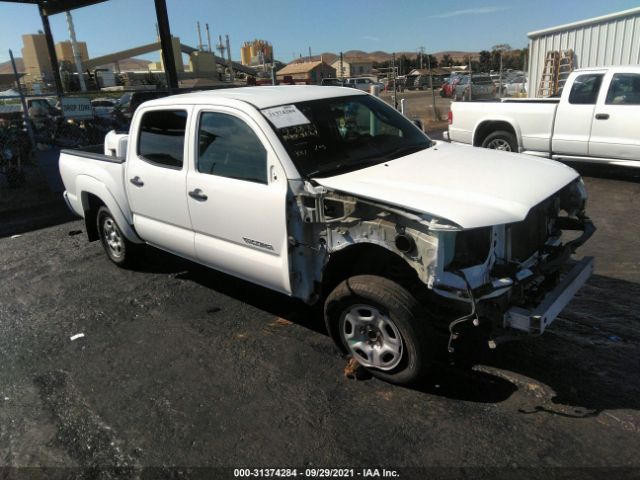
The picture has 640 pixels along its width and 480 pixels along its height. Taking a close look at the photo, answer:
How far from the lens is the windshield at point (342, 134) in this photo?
3.58 metres

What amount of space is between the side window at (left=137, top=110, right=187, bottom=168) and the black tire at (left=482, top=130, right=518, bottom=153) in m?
6.55

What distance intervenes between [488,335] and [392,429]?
2.75 feet

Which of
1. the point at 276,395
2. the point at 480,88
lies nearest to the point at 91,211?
the point at 276,395

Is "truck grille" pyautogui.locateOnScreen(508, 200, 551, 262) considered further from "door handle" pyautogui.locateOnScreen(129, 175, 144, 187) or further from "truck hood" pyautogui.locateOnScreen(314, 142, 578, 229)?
"door handle" pyautogui.locateOnScreen(129, 175, 144, 187)

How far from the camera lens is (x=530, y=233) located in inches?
125

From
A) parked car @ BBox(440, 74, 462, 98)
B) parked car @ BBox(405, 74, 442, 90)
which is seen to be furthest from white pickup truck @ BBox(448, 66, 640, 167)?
parked car @ BBox(405, 74, 442, 90)

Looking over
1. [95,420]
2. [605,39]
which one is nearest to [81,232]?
[95,420]

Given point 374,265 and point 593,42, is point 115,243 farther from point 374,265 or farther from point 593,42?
point 593,42

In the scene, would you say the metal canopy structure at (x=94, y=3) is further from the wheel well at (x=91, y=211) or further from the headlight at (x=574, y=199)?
the headlight at (x=574, y=199)

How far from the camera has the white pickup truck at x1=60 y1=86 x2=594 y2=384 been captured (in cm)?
284

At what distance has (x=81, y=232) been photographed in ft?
24.6

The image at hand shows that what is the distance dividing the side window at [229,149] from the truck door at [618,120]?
21.6 feet

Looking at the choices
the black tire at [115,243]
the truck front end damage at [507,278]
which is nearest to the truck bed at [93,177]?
the black tire at [115,243]

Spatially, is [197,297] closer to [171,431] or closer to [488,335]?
[171,431]
